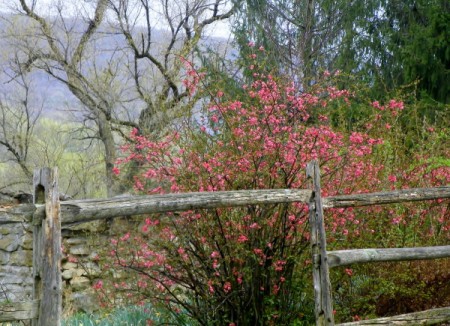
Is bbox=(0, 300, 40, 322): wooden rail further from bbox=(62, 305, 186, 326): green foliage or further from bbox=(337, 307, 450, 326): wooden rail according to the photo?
bbox=(337, 307, 450, 326): wooden rail

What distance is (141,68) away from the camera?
66.1ft

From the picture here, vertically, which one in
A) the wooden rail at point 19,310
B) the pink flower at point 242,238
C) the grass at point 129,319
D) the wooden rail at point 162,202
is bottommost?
the grass at point 129,319

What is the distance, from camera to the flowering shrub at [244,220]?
517cm

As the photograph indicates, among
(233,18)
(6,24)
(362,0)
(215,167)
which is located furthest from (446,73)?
(6,24)

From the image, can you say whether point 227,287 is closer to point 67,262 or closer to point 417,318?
point 417,318

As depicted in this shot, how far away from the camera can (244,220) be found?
518cm

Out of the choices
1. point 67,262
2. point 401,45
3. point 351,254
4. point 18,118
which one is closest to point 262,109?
point 351,254

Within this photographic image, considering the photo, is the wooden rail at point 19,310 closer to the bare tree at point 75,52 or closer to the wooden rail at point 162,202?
the wooden rail at point 162,202

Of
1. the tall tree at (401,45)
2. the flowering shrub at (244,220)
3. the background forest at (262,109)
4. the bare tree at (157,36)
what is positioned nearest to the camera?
the flowering shrub at (244,220)

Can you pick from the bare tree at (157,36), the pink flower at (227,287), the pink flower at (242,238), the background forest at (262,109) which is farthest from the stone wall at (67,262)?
the bare tree at (157,36)

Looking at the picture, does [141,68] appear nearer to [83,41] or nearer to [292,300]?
[83,41]

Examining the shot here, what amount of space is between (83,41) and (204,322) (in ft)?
50.0

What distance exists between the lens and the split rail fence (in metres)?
3.58

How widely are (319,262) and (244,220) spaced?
741 mm
